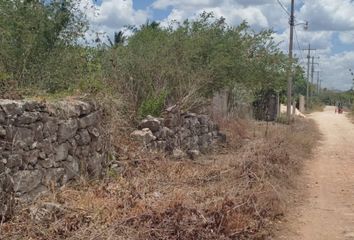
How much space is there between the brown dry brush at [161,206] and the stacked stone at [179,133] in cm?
117

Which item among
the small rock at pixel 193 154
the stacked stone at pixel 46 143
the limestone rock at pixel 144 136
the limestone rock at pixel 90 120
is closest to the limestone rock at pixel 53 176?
the stacked stone at pixel 46 143

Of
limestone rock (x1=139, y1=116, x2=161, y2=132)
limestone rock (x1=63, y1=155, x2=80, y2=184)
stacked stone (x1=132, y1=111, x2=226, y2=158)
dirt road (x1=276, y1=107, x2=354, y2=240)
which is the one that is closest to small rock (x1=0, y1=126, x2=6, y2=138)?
limestone rock (x1=63, y1=155, x2=80, y2=184)

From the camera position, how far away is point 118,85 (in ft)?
41.5

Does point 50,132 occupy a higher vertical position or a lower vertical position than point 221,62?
lower

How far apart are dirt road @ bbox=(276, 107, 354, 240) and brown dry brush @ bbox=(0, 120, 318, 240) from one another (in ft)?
1.25

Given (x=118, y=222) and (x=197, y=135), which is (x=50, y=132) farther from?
(x=197, y=135)

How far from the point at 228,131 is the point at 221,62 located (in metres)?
2.48

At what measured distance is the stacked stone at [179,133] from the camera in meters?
11.4

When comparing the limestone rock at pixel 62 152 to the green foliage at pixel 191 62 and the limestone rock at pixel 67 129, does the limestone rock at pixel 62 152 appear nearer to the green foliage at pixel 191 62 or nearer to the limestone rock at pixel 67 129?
the limestone rock at pixel 67 129

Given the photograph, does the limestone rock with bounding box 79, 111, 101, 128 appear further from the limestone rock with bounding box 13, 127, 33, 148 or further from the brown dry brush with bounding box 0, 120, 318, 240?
the limestone rock with bounding box 13, 127, 33, 148

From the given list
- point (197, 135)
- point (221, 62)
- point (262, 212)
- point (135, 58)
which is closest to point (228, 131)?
point (221, 62)

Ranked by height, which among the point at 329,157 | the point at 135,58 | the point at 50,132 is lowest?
the point at 329,157

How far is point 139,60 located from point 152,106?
1740 mm

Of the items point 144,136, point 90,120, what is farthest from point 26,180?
point 144,136
